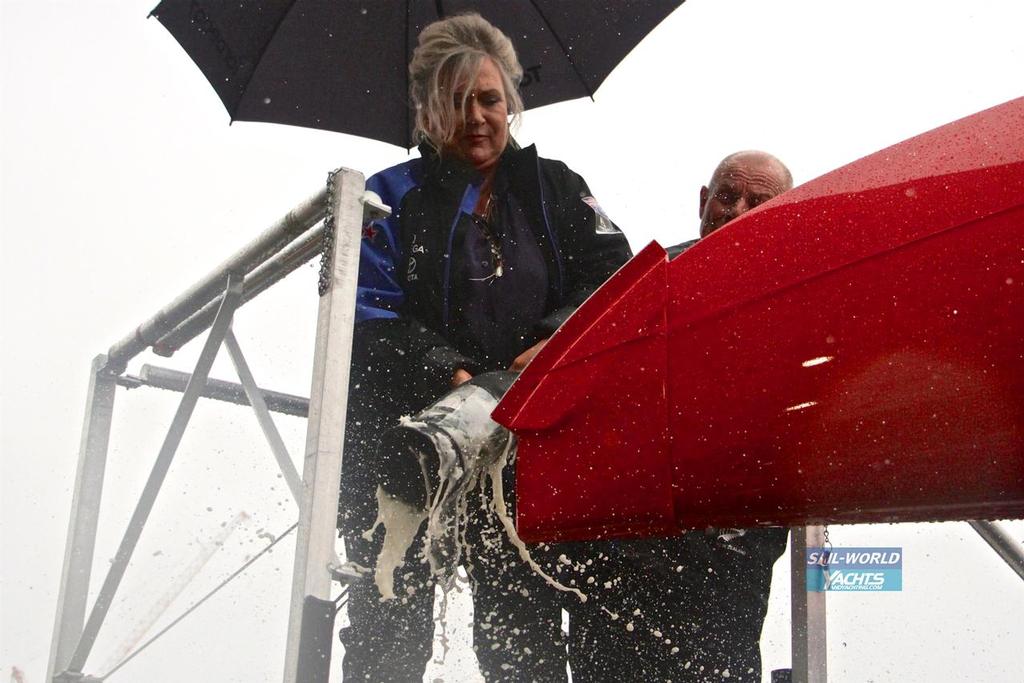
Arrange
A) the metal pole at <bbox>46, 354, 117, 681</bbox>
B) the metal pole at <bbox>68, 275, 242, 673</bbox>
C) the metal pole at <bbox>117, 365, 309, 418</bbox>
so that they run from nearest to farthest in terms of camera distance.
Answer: the metal pole at <bbox>68, 275, 242, 673</bbox> < the metal pole at <bbox>46, 354, 117, 681</bbox> < the metal pole at <bbox>117, 365, 309, 418</bbox>

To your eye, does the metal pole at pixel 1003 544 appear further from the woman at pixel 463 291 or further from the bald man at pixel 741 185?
the woman at pixel 463 291

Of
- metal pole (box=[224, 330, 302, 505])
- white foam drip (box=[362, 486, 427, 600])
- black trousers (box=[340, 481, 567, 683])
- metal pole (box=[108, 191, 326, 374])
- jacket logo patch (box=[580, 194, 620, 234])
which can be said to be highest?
jacket logo patch (box=[580, 194, 620, 234])

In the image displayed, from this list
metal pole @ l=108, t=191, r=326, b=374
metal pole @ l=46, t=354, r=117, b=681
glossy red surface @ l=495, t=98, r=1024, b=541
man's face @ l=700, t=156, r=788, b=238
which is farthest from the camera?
metal pole @ l=46, t=354, r=117, b=681

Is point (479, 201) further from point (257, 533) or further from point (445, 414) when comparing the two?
point (257, 533)

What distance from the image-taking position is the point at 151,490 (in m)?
2.15

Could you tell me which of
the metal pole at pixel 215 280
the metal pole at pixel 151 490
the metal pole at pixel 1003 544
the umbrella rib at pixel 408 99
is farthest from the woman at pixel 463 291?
the metal pole at pixel 1003 544

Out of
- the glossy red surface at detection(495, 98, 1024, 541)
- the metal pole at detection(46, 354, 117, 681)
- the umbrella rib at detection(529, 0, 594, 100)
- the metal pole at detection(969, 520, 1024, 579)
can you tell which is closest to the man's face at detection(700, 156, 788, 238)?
the umbrella rib at detection(529, 0, 594, 100)

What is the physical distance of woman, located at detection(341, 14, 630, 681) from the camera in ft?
5.52

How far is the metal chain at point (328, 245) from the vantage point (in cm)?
143

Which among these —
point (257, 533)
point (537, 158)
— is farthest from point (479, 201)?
point (257, 533)

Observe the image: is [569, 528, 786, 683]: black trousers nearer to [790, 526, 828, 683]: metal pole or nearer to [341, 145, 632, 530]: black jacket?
[790, 526, 828, 683]: metal pole

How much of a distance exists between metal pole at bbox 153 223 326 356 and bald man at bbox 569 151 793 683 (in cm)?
70

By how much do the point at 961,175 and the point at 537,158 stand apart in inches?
39.6

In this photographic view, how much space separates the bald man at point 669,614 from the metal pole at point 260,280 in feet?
2.28
